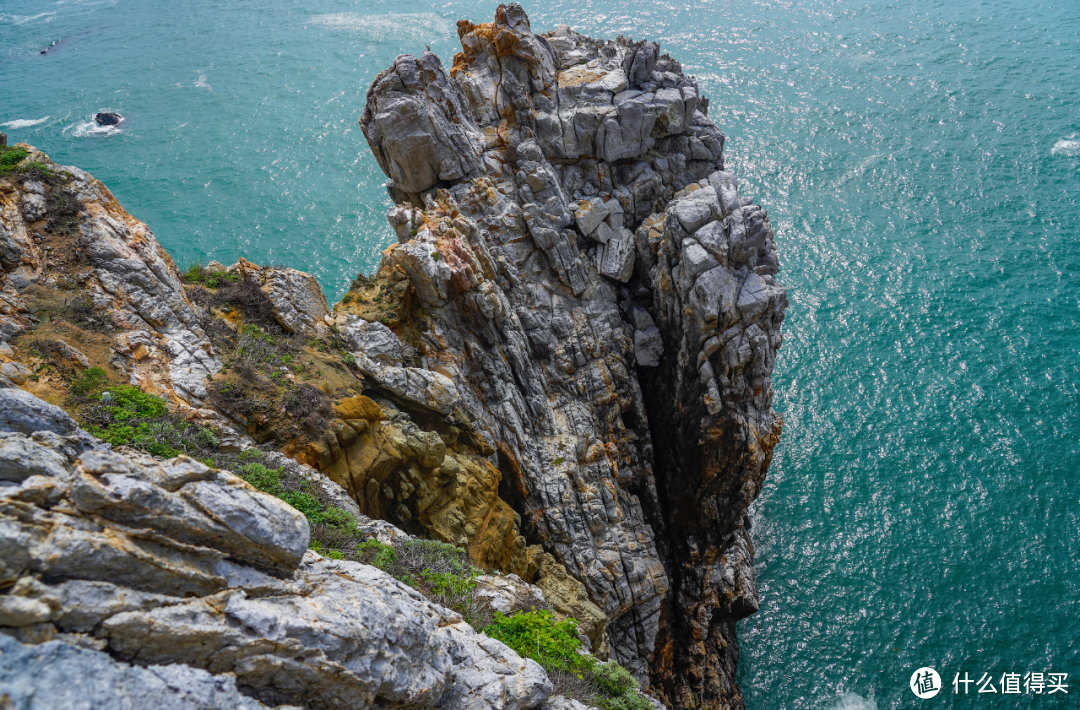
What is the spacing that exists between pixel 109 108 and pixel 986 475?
97.9 m

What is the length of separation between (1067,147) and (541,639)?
78.3 m

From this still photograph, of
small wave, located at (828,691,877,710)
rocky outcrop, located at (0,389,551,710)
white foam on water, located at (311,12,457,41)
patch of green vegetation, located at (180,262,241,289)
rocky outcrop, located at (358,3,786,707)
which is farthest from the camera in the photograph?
white foam on water, located at (311,12,457,41)

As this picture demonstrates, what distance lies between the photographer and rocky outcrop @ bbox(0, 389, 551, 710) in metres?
8.60

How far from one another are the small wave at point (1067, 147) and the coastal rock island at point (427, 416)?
4991cm

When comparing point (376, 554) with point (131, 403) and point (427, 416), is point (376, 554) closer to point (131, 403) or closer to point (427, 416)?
point (131, 403)

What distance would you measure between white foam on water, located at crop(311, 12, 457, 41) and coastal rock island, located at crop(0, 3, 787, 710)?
4980 cm

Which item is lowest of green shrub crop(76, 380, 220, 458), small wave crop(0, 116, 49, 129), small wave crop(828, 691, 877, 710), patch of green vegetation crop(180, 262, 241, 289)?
small wave crop(828, 691, 877, 710)

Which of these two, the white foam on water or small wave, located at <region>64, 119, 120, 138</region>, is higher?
the white foam on water

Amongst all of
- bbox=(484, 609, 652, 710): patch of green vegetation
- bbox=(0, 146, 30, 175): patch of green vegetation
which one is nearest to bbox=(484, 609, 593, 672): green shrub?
bbox=(484, 609, 652, 710): patch of green vegetation

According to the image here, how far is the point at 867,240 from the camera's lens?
5759 centimetres

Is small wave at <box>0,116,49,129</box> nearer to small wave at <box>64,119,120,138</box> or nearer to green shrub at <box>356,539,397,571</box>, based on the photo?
small wave at <box>64,119,120,138</box>

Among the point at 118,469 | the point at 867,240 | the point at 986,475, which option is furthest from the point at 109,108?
the point at 986,475

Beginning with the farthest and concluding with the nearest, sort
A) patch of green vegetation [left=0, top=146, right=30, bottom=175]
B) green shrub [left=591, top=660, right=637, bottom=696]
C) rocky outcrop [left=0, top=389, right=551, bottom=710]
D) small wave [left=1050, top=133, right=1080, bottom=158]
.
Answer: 1. small wave [left=1050, top=133, right=1080, bottom=158]
2. patch of green vegetation [left=0, top=146, right=30, bottom=175]
3. green shrub [left=591, top=660, right=637, bottom=696]
4. rocky outcrop [left=0, top=389, right=551, bottom=710]

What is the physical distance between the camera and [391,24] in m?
83.1
